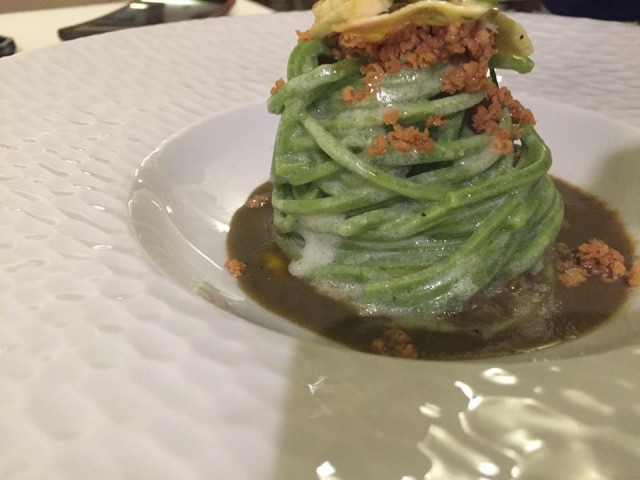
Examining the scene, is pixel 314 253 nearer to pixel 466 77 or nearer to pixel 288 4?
pixel 466 77

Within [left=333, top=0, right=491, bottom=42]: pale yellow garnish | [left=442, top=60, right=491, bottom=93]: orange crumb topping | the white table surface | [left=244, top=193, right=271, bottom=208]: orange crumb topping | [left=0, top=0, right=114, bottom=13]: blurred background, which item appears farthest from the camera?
[left=0, top=0, right=114, bottom=13]: blurred background

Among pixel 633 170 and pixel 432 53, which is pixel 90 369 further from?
pixel 633 170

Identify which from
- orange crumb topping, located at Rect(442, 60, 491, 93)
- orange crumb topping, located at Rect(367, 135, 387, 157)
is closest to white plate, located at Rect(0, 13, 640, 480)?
orange crumb topping, located at Rect(367, 135, 387, 157)

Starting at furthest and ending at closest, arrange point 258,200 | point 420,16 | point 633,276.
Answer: point 258,200
point 633,276
point 420,16

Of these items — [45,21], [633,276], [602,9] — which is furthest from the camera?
[602,9]

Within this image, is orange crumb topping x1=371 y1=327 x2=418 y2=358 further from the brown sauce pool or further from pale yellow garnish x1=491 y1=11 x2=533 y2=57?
pale yellow garnish x1=491 y1=11 x2=533 y2=57

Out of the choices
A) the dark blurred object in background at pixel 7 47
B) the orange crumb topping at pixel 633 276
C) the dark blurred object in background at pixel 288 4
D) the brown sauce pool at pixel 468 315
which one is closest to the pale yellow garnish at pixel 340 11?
the brown sauce pool at pixel 468 315

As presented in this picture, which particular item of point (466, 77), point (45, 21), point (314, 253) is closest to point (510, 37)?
point (466, 77)
